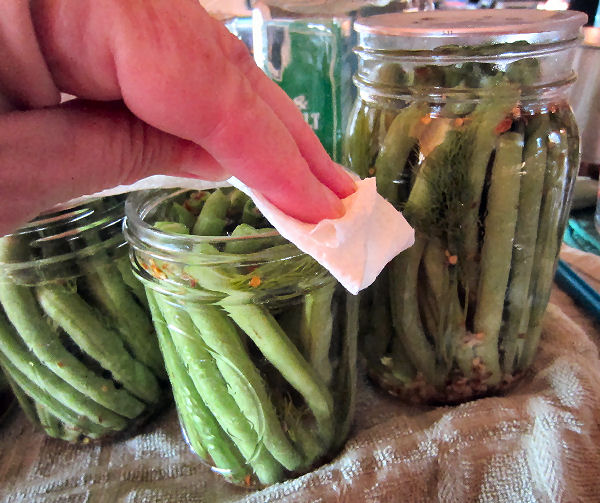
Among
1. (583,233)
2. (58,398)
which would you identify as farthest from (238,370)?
(583,233)

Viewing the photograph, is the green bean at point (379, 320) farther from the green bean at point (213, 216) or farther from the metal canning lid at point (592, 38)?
the metal canning lid at point (592, 38)

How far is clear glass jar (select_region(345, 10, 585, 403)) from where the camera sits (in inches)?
10.2

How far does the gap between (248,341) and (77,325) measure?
104mm

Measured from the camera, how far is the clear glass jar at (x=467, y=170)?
0.26 m

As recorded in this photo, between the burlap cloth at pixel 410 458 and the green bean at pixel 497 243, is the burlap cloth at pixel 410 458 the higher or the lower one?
the lower one

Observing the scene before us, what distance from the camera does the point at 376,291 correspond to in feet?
1.04

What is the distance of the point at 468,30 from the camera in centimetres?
25

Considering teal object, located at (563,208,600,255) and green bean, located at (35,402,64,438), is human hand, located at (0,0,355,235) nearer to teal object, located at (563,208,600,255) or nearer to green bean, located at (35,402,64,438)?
green bean, located at (35,402,64,438)

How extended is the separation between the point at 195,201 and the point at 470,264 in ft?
0.53

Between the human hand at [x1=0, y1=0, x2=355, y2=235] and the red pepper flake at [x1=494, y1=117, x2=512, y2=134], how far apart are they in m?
0.14

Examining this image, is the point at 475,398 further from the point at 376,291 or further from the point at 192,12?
the point at 192,12

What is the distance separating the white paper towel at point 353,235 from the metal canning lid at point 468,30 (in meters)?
0.09

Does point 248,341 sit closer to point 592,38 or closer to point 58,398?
point 58,398

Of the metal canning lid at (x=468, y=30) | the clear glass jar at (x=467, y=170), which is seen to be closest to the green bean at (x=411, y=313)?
the clear glass jar at (x=467, y=170)
